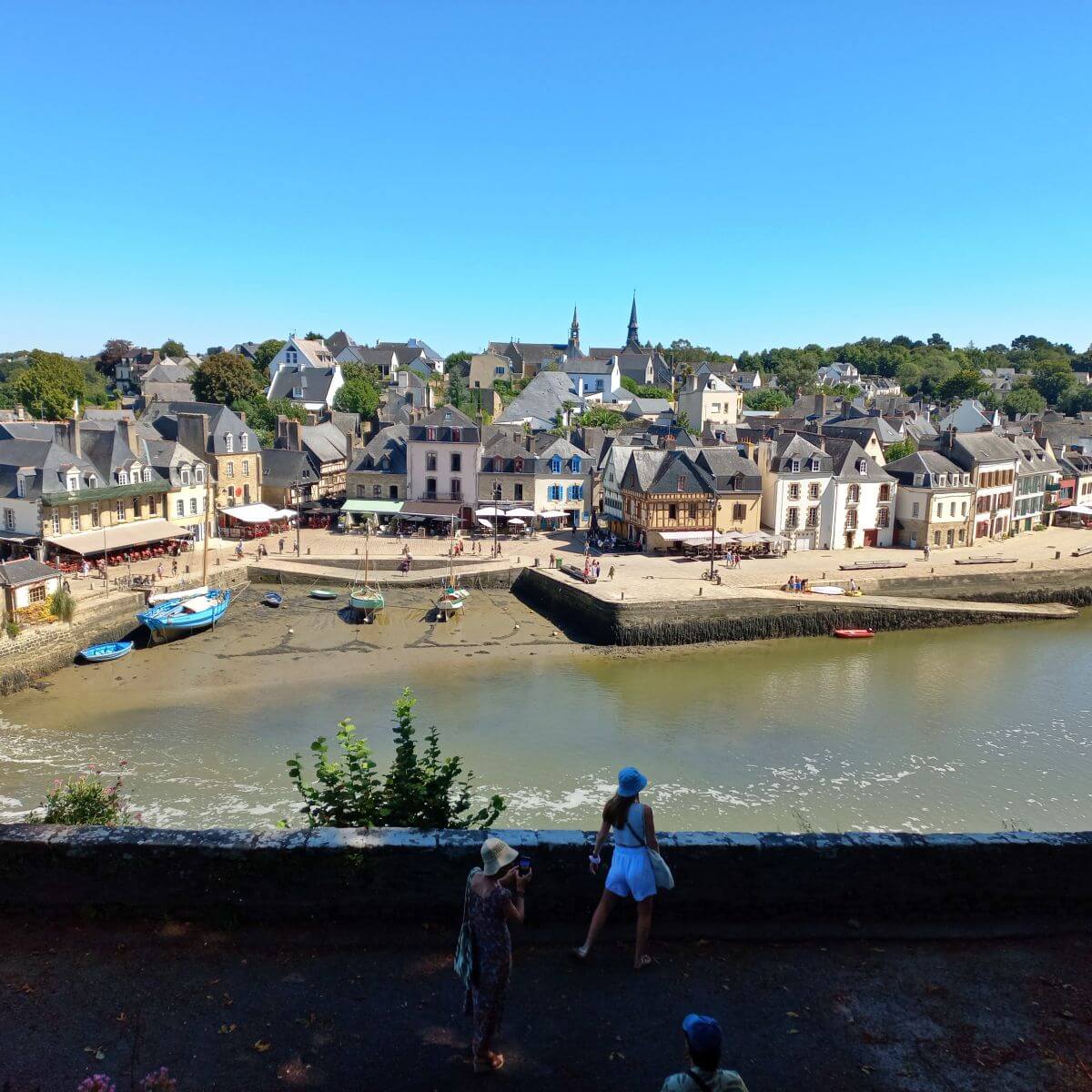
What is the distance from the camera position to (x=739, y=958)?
19.6 ft

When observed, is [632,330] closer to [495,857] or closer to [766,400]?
[766,400]

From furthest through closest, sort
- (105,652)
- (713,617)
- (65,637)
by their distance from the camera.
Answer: (713,617) < (105,652) < (65,637)

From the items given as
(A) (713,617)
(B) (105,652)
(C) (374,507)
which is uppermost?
(C) (374,507)

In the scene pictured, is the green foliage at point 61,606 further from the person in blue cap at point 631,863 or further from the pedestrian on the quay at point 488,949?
the pedestrian on the quay at point 488,949

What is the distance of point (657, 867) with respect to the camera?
5.87m

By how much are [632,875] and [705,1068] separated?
2.20m

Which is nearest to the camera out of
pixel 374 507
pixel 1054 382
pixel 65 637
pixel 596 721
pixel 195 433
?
pixel 596 721

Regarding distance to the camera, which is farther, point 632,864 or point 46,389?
point 46,389

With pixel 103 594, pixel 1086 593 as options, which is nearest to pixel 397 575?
pixel 103 594

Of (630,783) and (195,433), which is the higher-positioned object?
(195,433)

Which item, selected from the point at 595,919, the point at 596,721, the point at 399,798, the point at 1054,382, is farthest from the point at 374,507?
the point at 1054,382

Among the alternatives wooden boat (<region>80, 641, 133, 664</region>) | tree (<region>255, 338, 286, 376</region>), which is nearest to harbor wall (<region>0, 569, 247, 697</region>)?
wooden boat (<region>80, 641, 133, 664</region>)

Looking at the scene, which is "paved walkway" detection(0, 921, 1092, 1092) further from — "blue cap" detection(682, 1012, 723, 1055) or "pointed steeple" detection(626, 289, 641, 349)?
"pointed steeple" detection(626, 289, 641, 349)

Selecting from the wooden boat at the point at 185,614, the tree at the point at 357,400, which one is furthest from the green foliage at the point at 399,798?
the tree at the point at 357,400
